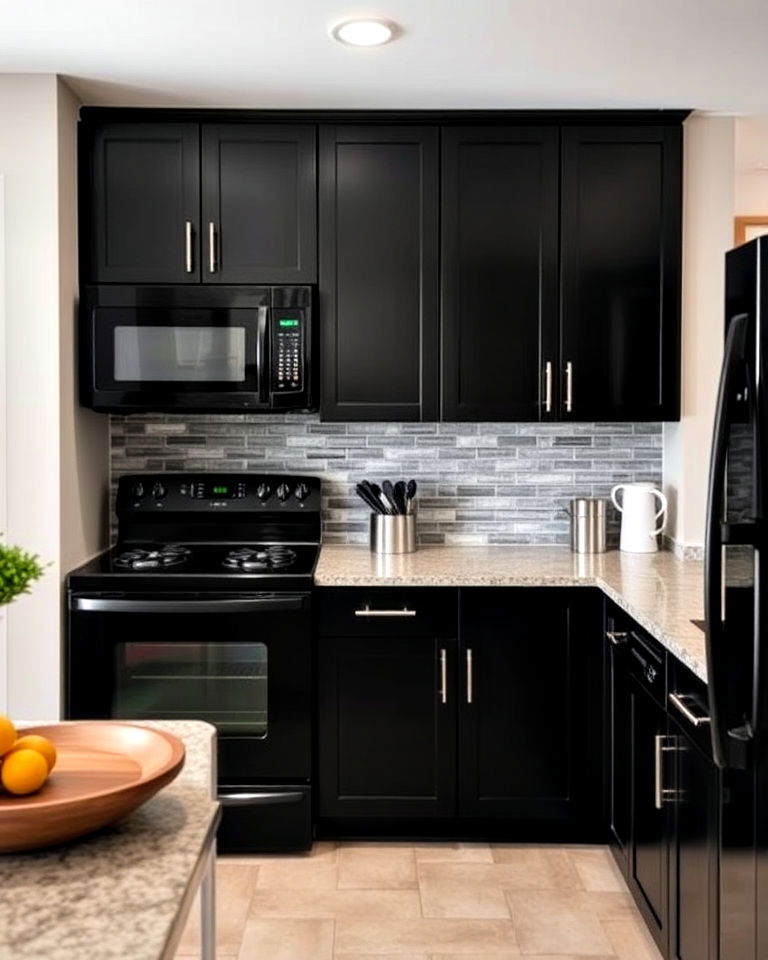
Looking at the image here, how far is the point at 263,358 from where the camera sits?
10.7ft

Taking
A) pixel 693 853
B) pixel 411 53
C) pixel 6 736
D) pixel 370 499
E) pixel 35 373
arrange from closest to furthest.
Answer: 1. pixel 6 736
2. pixel 693 853
3. pixel 411 53
4. pixel 35 373
5. pixel 370 499

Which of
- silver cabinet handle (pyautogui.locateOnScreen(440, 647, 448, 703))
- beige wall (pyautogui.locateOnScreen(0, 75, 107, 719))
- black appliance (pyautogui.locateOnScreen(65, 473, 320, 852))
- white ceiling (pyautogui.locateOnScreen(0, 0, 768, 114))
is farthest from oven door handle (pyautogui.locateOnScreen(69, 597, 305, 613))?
white ceiling (pyautogui.locateOnScreen(0, 0, 768, 114))

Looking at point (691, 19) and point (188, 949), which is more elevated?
point (691, 19)

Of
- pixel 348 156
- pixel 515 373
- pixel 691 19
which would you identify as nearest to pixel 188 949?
pixel 515 373

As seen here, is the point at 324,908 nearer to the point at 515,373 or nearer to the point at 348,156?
the point at 515,373

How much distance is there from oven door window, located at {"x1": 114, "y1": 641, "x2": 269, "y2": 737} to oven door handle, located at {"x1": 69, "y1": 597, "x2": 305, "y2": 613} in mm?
126

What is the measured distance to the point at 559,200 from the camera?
331 cm

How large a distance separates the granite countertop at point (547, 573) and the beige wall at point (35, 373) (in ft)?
2.82

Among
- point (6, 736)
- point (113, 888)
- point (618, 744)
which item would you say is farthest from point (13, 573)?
point (618, 744)

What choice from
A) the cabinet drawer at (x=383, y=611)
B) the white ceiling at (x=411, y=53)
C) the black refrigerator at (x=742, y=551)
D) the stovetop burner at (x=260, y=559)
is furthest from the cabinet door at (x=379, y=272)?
the black refrigerator at (x=742, y=551)

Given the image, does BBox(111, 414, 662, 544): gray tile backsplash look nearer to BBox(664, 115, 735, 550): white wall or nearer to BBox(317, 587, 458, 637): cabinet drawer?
BBox(664, 115, 735, 550): white wall

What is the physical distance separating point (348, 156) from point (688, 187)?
117 cm

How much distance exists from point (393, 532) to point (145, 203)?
1398mm

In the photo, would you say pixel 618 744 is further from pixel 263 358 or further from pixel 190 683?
pixel 263 358
